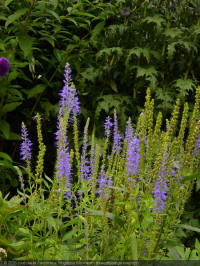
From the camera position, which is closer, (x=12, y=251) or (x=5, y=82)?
(x=12, y=251)

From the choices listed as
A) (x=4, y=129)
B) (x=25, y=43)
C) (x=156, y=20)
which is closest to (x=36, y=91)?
(x=4, y=129)

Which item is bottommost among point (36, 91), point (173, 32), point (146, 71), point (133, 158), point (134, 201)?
point (134, 201)

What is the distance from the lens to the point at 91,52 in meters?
3.74

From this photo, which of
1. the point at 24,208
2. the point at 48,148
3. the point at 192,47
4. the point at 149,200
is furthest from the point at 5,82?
the point at 149,200

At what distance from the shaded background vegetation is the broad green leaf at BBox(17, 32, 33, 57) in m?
0.42

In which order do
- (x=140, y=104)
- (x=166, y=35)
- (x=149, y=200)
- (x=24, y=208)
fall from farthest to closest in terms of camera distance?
(x=140, y=104) < (x=166, y=35) < (x=24, y=208) < (x=149, y=200)

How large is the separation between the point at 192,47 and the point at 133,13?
715 mm

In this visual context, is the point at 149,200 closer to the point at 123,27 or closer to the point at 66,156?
the point at 66,156

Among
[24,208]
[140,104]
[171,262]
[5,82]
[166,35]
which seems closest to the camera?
[171,262]

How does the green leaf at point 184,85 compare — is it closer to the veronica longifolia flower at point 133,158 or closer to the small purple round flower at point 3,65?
the small purple round flower at point 3,65

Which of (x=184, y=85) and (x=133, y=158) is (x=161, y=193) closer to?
(x=133, y=158)

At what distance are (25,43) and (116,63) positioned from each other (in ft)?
3.55

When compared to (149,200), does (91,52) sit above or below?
above

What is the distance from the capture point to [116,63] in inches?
142
